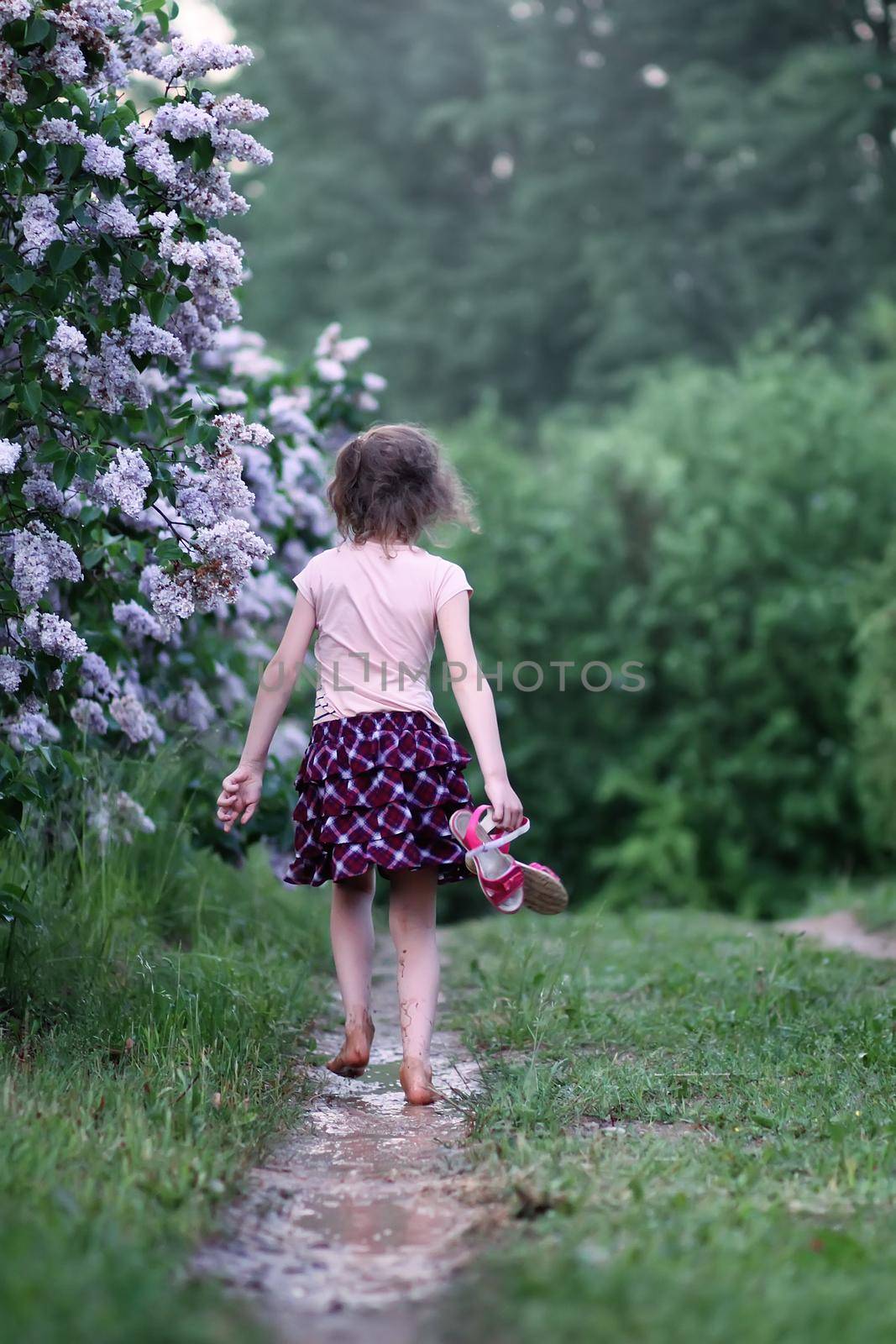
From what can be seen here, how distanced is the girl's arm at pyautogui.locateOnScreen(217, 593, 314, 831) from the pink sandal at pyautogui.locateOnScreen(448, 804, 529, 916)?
1.65 feet

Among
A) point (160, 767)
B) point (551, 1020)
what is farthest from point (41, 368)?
point (551, 1020)

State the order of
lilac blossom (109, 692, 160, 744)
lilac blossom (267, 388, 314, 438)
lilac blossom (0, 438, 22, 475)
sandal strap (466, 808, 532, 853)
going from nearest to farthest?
lilac blossom (0, 438, 22, 475) → sandal strap (466, 808, 532, 853) → lilac blossom (109, 692, 160, 744) → lilac blossom (267, 388, 314, 438)

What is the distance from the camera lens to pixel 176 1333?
181cm

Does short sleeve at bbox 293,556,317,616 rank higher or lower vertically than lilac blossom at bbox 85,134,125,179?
lower

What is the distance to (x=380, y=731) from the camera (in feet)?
11.6

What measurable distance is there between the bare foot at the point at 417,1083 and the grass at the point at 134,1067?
0.26 m

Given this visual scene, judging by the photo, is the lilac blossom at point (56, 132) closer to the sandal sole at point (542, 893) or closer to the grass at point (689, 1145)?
the sandal sole at point (542, 893)

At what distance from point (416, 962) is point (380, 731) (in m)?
0.58

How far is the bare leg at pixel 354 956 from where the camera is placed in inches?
139

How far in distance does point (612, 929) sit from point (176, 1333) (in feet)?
18.1

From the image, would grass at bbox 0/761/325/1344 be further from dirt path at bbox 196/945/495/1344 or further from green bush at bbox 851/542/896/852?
green bush at bbox 851/542/896/852

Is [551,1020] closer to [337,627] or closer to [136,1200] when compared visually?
[337,627]

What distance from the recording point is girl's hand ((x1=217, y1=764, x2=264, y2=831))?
346 cm

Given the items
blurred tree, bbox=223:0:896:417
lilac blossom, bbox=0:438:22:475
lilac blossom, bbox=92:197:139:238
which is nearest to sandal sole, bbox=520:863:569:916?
lilac blossom, bbox=0:438:22:475
